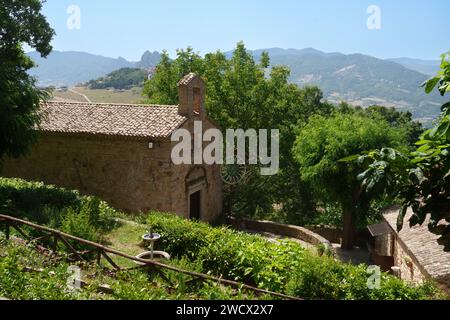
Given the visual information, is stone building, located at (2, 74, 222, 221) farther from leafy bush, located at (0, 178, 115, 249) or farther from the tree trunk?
the tree trunk

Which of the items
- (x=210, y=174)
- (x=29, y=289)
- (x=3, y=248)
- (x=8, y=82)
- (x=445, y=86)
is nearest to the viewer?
(x=445, y=86)

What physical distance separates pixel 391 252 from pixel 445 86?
1490 centimetres

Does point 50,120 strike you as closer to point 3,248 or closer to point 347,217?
point 3,248

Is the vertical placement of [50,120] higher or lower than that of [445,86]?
lower

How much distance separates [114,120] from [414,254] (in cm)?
1299

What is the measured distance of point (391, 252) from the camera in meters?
18.3

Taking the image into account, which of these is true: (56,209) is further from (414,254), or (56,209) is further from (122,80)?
(122,80)

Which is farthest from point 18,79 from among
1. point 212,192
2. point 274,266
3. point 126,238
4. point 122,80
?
point 122,80

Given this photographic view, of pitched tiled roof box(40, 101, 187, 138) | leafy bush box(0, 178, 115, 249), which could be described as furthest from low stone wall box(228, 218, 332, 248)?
leafy bush box(0, 178, 115, 249)

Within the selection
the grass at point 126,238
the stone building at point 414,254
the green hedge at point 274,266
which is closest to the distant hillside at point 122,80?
the stone building at point 414,254

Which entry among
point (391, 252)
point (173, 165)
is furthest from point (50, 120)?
point (391, 252)

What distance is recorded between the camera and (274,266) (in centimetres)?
1055

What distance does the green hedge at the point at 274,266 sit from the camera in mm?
9252

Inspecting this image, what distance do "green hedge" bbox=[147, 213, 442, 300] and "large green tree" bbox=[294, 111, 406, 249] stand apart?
8.35 metres
